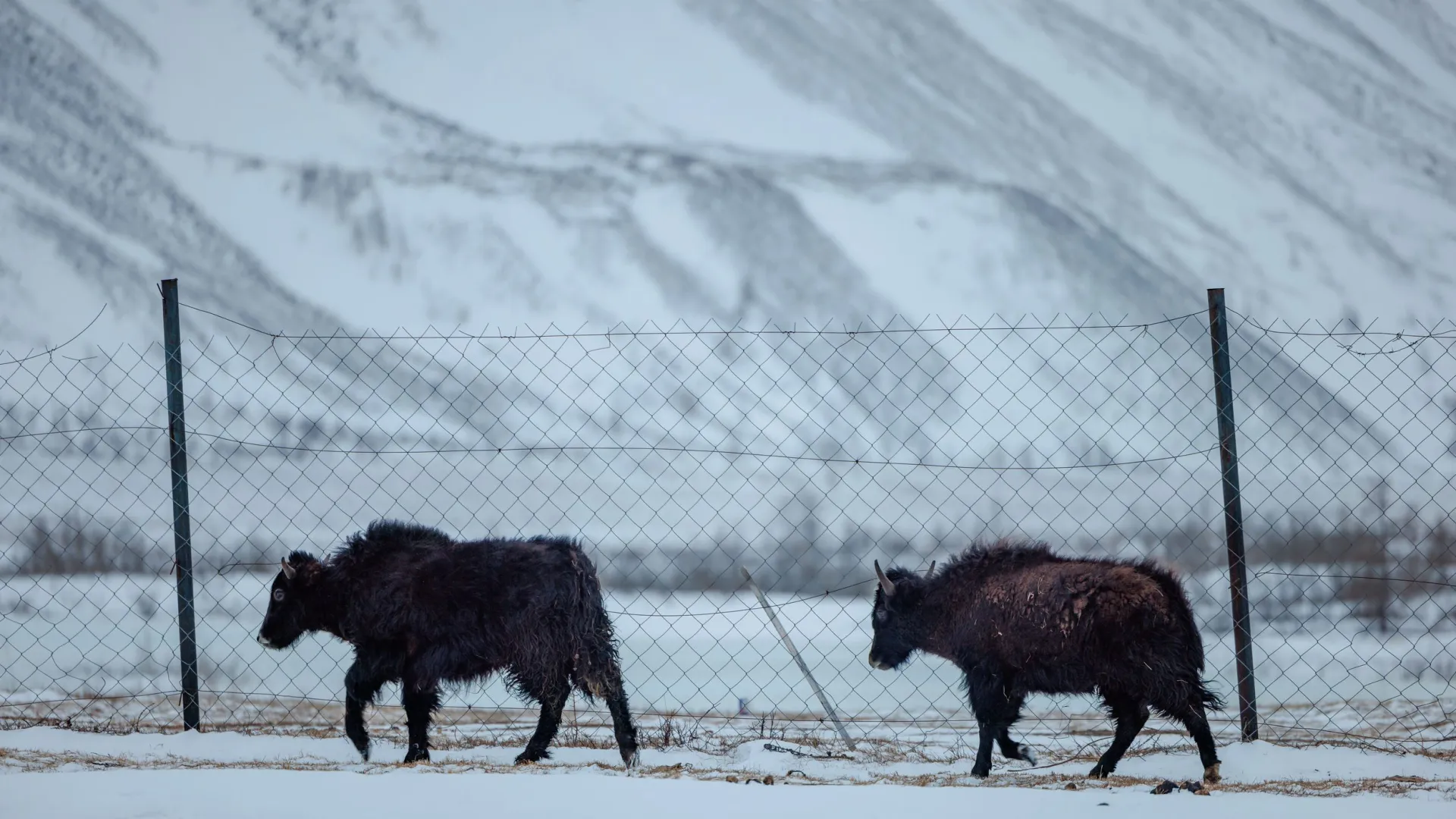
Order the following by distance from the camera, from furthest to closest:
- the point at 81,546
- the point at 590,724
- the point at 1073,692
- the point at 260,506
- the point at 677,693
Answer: the point at 260,506, the point at 677,693, the point at 81,546, the point at 590,724, the point at 1073,692

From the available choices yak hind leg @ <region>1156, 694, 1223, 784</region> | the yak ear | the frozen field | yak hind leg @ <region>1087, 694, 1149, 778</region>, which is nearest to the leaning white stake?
the frozen field

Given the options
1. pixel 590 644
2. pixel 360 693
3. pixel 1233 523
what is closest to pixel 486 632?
pixel 590 644

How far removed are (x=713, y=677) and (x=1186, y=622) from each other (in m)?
4.15

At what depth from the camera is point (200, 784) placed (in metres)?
4.21

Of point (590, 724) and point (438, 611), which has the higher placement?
point (438, 611)

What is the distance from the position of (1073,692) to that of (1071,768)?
0.44m

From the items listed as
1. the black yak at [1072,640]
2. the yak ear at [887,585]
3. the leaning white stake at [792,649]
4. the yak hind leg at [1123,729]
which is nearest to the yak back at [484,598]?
the leaning white stake at [792,649]

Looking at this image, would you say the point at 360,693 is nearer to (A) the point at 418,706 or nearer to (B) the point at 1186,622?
(A) the point at 418,706

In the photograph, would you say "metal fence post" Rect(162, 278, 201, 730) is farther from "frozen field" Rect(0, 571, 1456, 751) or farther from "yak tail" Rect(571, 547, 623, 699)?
"yak tail" Rect(571, 547, 623, 699)

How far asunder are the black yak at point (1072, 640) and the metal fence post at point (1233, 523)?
0.51m

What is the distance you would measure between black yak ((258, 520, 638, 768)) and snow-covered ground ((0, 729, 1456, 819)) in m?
0.25

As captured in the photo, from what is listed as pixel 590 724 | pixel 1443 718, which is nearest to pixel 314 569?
pixel 590 724

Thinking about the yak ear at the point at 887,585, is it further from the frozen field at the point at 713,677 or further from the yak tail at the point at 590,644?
the yak tail at the point at 590,644

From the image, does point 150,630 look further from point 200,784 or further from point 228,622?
point 200,784
